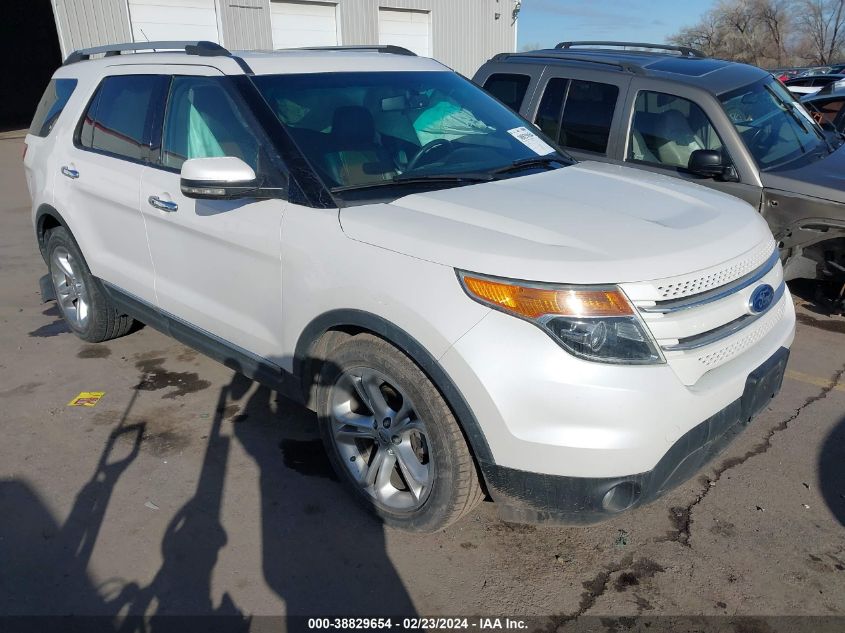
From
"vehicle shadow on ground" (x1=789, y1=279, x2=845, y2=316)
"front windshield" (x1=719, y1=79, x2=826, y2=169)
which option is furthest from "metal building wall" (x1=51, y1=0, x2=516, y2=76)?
"vehicle shadow on ground" (x1=789, y1=279, x2=845, y2=316)

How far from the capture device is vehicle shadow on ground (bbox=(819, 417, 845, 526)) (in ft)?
10.3

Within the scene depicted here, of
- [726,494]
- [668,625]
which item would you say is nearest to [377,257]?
[668,625]

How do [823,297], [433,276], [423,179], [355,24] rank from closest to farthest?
[433,276] → [423,179] → [823,297] → [355,24]

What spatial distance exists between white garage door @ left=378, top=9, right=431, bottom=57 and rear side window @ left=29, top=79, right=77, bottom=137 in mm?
13955

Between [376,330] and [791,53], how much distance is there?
68702mm

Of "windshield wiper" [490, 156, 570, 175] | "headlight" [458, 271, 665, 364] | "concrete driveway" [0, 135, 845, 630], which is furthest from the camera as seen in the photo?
"windshield wiper" [490, 156, 570, 175]

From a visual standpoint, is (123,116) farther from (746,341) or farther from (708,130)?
(708,130)

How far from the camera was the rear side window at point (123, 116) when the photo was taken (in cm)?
385

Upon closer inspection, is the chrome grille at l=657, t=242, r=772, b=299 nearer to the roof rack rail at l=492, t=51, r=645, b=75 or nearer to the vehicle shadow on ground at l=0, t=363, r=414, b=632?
the vehicle shadow on ground at l=0, t=363, r=414, b=632

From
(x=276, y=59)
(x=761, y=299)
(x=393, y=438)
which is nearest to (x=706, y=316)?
(x=761, y=299)

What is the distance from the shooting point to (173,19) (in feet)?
45.3

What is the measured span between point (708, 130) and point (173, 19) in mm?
12132

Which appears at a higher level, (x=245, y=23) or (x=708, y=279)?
(x=245, y=23)

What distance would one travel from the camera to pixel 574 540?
9.73 feet
